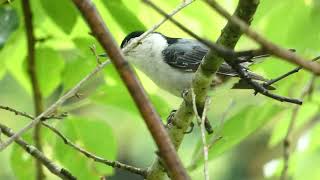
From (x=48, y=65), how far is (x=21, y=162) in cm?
27

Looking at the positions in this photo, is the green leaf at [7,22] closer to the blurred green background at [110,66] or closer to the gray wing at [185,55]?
the blurred green background at [110,66]

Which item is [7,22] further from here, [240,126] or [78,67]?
[240,126]

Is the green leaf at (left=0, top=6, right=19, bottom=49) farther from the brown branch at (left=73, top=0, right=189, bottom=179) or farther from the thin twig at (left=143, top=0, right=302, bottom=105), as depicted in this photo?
the brown branch at (left=73, top=0, right=189, bottom=179)

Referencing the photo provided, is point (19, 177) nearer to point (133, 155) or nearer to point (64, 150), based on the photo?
point (64, 150)

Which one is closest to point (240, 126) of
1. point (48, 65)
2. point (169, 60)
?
point (48, 65)

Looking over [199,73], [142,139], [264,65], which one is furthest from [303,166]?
Answer: [142,139]

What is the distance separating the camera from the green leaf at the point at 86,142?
1.72 m

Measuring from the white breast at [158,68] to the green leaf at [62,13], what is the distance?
557 mm

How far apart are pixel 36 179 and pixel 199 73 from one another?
0.64 meters

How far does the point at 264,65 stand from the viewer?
5.99 ft

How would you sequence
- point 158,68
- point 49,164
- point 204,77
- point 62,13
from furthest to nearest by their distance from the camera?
point 158,68 < point 62,13 < point 49,164 < point 204,77

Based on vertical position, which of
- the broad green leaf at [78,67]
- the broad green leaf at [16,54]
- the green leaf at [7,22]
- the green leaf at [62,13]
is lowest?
the broad green leaf at [78,67]

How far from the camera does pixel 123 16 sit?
1541 millimetres

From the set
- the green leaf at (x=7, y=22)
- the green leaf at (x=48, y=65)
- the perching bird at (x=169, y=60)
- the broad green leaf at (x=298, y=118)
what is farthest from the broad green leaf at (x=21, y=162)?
the broad green leaf at (x=298, y=118)
